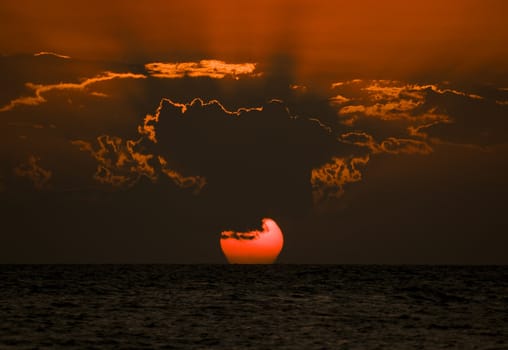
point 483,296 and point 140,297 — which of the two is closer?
point 140,297

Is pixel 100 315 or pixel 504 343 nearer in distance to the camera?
pixel 504 343

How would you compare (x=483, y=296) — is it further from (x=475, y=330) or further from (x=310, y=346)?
Answer: (x=310, y=346)

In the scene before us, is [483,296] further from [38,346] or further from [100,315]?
[38,346]

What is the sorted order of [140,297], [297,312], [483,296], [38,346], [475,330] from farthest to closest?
[483,296]
[140,297]
[297,312]
[475,330]
[38,346]

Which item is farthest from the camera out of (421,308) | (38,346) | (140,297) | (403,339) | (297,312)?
(140,297)

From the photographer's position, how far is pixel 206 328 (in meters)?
42.1

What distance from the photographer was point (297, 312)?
171 feet

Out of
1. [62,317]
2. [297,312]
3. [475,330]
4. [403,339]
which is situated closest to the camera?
[403,339]

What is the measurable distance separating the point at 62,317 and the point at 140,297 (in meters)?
21.2

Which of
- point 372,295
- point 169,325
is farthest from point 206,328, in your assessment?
point 372,295

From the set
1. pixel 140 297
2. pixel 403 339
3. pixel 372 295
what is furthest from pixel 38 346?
pixel 372 295

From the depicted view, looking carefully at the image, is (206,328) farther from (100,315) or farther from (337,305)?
(337,305)

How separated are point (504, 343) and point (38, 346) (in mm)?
21575

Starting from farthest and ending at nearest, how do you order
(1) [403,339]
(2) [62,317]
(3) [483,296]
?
(3) [483,296]
(2) [62,317]
(1) [403,339]
